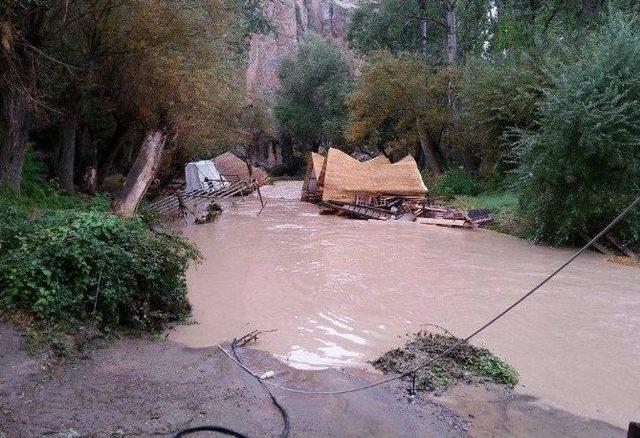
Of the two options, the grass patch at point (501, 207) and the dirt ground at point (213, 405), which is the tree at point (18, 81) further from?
the grass patch at point (501, 207)

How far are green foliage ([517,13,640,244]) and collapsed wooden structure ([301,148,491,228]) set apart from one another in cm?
421

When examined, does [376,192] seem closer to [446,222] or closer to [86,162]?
[446,222]

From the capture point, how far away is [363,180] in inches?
825

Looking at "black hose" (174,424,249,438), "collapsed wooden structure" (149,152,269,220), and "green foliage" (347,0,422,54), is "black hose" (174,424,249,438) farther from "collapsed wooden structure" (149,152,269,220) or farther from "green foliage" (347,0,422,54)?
"green foliage" (347,0,422,54)

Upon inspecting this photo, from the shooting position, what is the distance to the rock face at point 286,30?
43.1 meters

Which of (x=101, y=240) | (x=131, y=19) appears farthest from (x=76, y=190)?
(x=101, y=240)

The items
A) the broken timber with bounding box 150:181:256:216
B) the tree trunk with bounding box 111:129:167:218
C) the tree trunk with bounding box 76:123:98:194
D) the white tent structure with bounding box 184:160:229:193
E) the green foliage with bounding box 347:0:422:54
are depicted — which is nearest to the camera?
the tree trunk with bounding box 111:129:167:218

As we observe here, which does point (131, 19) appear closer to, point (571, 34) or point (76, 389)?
point (76, 389)

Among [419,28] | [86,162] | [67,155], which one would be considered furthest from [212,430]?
[419,28]

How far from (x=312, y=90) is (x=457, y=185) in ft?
54.2

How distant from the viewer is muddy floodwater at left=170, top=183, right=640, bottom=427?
20.3ft

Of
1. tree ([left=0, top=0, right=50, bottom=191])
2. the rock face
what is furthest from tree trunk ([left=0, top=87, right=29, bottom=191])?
the rock face

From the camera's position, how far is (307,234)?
50.9ft

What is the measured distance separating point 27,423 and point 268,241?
1024 centimetres
